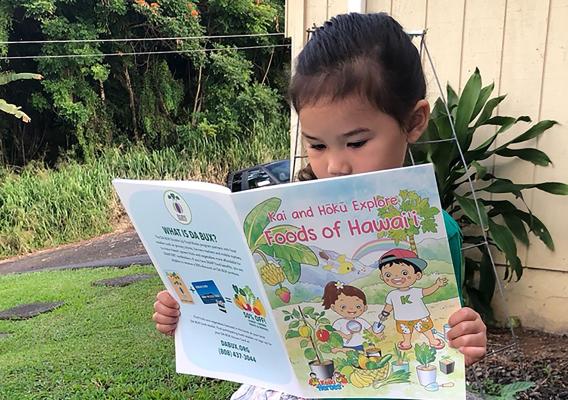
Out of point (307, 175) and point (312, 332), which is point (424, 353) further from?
point (307, 175)

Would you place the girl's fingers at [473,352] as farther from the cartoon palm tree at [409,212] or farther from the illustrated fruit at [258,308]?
the illustrated fruit at [258,308]

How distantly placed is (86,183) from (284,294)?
6.75 m

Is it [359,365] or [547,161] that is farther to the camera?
[547,161]

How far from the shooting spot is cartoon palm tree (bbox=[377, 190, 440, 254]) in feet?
2.87

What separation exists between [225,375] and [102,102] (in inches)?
324

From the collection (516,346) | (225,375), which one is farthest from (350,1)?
(225,375)

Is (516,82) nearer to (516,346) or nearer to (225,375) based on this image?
(516,346)

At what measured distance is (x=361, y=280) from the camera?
0.94 meters

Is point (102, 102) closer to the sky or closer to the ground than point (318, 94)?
closer to the ground

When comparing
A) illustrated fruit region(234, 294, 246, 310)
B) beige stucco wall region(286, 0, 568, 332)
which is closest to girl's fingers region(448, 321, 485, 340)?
illustrated fruit region(234, 294, 246, 310)

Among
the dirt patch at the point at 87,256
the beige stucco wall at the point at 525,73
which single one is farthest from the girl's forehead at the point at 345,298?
the dirt patch at the point at 87,256

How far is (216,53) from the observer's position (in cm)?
919

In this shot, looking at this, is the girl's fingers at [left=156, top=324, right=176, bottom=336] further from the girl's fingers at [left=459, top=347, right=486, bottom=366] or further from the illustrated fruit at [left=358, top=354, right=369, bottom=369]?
the girl's fingers at [left=459, top=347, right=486, bottom=366]

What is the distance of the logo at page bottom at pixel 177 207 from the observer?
97 cm
